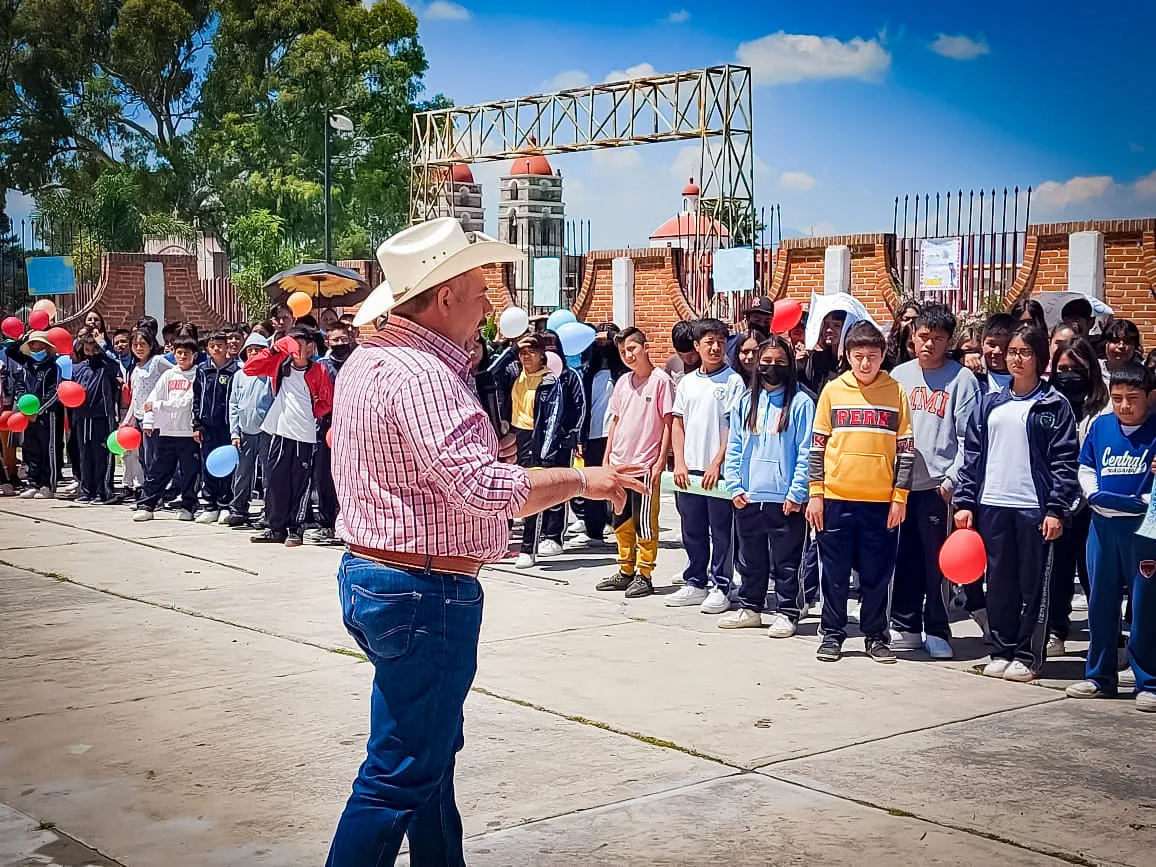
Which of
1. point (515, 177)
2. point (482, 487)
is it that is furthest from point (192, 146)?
point (482, 487)

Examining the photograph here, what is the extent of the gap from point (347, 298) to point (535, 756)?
12874 mm

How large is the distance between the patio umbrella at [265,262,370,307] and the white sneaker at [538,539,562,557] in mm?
5671

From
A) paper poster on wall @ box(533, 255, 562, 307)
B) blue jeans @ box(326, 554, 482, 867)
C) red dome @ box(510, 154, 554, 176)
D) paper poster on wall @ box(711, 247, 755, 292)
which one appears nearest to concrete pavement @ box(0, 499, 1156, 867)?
blue jeans @ box(326, 554, 482, 867)

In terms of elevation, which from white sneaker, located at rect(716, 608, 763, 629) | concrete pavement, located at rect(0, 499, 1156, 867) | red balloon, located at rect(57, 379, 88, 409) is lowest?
concrete pavement, located at rect(0, 499, 1156, 867)

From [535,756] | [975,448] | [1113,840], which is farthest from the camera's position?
[975,448]

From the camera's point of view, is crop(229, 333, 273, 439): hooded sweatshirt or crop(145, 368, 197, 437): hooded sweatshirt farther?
crop(145, 368, 197, 437): hooded sweatshirt

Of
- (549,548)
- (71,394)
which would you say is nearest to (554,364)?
(549,548)

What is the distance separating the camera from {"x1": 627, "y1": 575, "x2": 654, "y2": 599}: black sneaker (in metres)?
9.74

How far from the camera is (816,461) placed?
25.3 ft

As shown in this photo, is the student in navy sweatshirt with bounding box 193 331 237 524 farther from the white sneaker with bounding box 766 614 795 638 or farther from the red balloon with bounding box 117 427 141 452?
the white sneaker with bounding box 766 614 795 638

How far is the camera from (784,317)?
418 inches

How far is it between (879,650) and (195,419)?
8000 millimetres

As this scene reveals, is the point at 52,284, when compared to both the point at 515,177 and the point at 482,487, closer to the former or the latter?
the point at 482,487

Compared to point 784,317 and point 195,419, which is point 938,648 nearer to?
point 784,317
